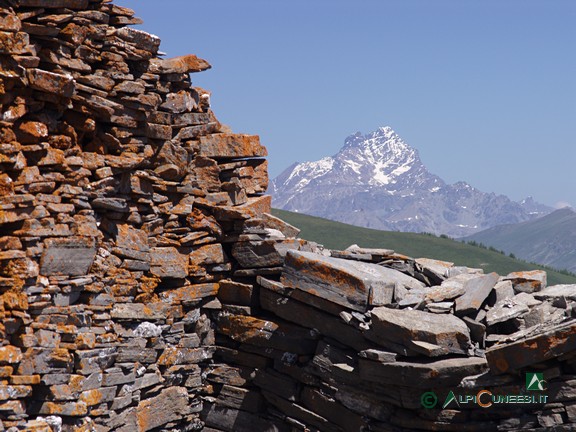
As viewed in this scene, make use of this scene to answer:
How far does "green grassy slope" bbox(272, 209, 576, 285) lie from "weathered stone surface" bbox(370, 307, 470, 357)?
102122mm

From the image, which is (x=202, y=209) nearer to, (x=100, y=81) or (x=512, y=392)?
(x=100, y=81)

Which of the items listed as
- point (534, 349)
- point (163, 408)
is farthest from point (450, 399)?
point (163, 408)

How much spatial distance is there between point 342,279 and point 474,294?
8.18 feet

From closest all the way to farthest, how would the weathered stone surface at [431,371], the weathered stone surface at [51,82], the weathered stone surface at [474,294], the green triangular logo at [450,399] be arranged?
the weathered stone surface at [51,82] < the weathered stone surface at [431,371] < the green triangular logo at [450,399] < the weathered stone surface at [474,294]

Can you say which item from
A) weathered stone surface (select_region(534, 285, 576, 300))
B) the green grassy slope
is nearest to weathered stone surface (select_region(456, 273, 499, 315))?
weathered stone surface (select_region(534, 285, 576, 300))

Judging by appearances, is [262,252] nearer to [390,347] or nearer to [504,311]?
[390,347]

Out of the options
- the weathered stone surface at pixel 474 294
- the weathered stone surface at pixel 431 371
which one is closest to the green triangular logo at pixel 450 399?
the weathered stone surface at pixel 431 371

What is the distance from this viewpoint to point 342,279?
16.5m

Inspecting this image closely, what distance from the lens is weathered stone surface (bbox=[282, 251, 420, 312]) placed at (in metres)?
16.2

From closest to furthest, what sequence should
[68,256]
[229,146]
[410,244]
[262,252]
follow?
1. [68,256]
2. [262,252]
3. [229,146]
4. [410,244]

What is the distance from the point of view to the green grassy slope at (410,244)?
403ft

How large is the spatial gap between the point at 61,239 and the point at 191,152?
13.6 feet

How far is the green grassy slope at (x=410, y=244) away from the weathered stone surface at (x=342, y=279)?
100m

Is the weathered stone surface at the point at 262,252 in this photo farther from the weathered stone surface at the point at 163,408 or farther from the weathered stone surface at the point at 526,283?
the weathered stone surface at the point at 526,283
